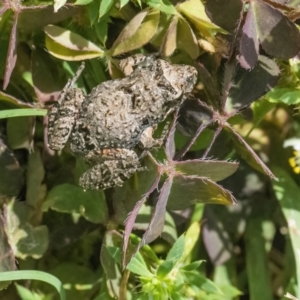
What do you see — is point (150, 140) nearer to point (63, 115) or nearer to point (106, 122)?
point (106, 122)

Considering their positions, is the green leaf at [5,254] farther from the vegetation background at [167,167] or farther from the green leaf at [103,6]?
the green leaf at [103,6]

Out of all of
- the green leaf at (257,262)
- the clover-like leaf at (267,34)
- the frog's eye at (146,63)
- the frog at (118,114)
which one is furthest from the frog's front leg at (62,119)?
the green leaf at (257,262)

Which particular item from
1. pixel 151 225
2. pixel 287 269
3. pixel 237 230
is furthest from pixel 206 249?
pixel 151 225

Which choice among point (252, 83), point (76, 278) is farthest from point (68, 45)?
point (76, 278)

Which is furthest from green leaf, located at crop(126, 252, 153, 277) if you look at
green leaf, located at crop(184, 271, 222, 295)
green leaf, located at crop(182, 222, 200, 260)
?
green leaf, located at crop(182, 222, 200, 260)

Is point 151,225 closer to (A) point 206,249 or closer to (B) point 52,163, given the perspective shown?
(A) point 206,249

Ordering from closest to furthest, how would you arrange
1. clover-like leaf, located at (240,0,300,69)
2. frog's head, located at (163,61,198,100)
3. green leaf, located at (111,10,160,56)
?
clover-like leaf, located at (240,0,300,69) < green leaf, located at (111,10,160,56) < frog's head, located at (163,61,198,100)

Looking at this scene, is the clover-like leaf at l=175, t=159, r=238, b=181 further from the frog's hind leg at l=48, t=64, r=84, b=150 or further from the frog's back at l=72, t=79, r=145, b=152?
the frog's hind leg at l=48, t=64, r=84, b=150
